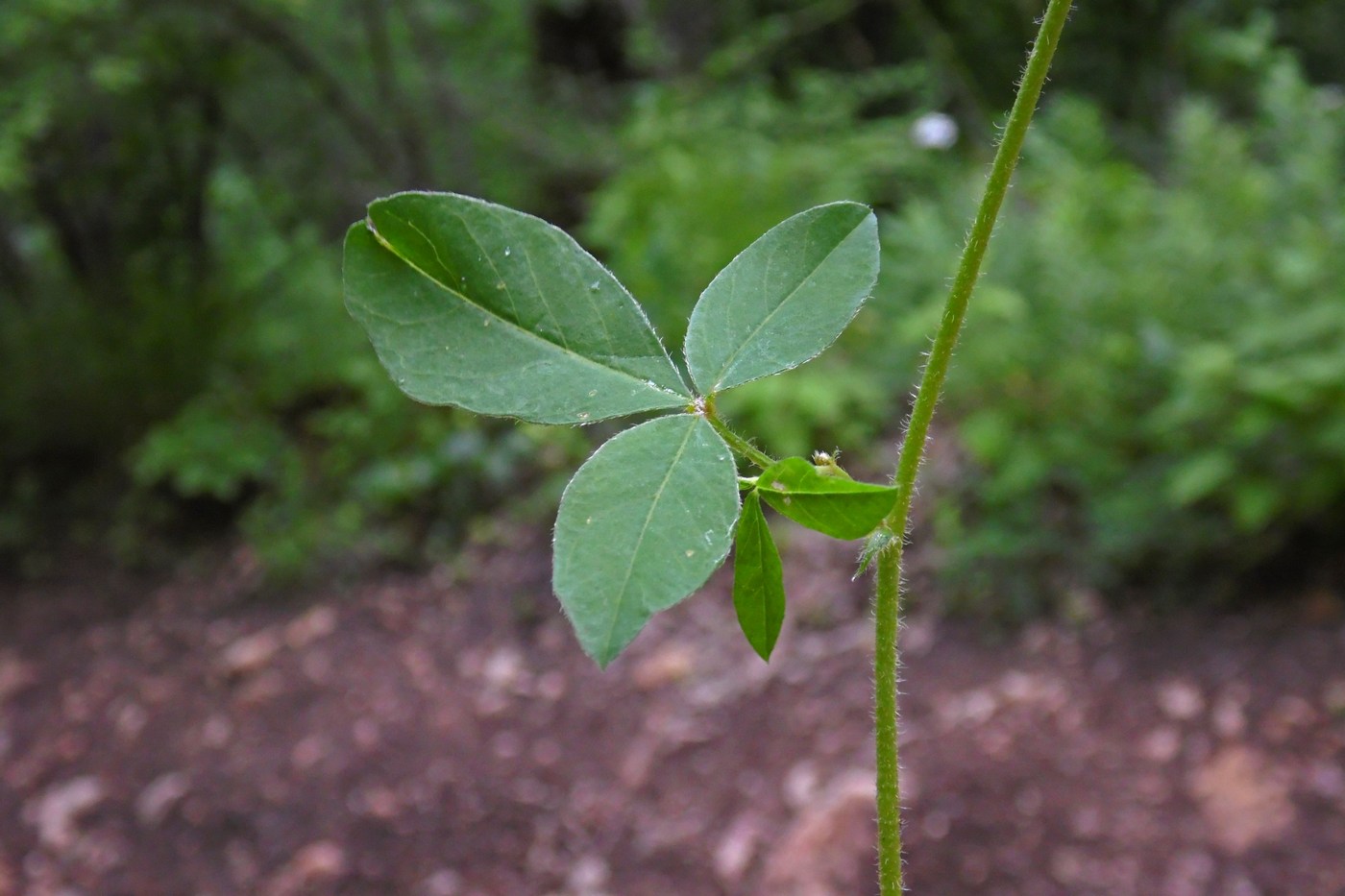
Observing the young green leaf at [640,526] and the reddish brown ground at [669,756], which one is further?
the reddish brown ground at [669,756]

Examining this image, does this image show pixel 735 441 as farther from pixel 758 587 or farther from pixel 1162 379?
pixel 1162 379

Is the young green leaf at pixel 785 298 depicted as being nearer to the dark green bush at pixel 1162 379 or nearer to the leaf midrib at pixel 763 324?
the leaf midrib at pixel 763 324

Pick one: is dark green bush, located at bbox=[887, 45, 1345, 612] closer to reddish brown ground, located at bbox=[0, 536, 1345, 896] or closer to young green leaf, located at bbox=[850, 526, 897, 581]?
reddish brown ground, located at bbox=[0, 536, 1345, 896]

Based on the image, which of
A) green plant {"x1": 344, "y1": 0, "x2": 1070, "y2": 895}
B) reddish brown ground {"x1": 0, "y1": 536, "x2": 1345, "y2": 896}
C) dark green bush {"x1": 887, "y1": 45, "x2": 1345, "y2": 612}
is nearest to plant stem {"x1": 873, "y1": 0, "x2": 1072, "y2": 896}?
green plant {"x1": 344, "y1": 0, "x2": 1070, "y2": 895}

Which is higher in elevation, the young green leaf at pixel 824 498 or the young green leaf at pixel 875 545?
the young green leaf at pixel 824 498

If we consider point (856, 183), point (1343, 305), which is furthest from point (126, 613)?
point (1343, 305)

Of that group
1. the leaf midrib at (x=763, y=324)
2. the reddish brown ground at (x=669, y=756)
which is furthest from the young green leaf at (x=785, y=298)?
the reddish brown ground at (x=669, y=756)
